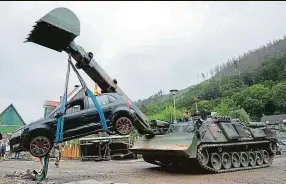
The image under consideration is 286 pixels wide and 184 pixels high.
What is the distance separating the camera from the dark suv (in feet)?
30.5

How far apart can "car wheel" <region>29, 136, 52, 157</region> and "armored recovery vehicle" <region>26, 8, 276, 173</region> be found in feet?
7.81

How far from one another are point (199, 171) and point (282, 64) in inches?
2735

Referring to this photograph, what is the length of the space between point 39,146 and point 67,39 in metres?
3.03

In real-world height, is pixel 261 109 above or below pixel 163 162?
above

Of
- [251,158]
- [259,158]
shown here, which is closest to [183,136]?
[251,158]

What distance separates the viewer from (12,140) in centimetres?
965

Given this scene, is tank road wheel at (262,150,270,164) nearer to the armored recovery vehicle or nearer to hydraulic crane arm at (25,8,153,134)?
the armored recovery vehicle

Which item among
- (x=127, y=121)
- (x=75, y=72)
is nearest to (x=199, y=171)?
(x=127, y=121)

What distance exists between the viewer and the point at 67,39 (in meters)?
9.66

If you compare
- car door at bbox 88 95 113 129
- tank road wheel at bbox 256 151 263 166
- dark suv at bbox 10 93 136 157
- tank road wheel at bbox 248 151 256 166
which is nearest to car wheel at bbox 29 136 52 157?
dark suv at bbox 10 93 136 157

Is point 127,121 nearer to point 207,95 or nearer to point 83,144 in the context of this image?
point 83,144

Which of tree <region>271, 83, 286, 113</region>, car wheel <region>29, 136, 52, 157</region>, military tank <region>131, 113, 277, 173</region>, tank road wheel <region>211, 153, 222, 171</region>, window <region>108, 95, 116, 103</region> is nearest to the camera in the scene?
car wheel <region>29, 136, 52, 157</region>

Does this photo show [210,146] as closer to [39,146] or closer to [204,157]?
[204,157]

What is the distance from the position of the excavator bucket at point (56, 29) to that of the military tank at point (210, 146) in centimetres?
515
